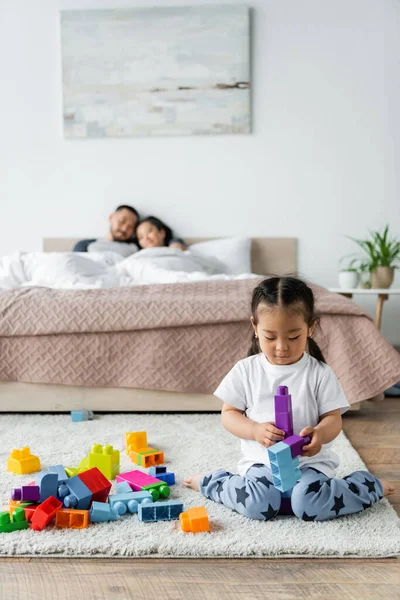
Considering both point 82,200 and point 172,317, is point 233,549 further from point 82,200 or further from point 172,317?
point 82,200

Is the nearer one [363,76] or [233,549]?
[233,549]

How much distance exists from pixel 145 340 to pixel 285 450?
125 cm

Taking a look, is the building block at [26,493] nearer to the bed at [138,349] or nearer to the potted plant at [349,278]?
the bed at [138,349]

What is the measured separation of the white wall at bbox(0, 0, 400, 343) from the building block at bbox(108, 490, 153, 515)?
2.86 meters

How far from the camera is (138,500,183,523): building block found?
158 centimetres

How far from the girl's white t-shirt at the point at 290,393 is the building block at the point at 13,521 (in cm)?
54

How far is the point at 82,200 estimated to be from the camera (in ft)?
14.5

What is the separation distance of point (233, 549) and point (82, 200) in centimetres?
332

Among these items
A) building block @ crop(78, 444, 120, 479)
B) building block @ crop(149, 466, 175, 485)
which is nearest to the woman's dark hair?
building block @ crop(78, 444, 120, 479)

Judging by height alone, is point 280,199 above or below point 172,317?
above

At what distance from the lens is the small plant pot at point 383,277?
399cm

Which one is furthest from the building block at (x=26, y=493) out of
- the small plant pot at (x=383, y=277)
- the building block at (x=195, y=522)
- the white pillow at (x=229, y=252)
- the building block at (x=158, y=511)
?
the small plant pot at (x=383, y=277)

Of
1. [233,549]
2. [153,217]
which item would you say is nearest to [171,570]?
[233,549]

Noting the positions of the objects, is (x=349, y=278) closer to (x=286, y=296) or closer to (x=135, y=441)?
(x=135, y=441)
